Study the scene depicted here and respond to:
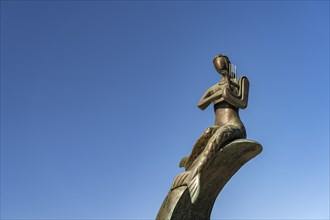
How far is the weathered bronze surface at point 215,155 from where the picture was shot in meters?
8.46

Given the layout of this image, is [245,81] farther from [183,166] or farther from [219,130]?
[183,166]

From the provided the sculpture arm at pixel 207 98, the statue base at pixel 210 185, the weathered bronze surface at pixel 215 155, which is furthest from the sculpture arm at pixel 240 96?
the statue base at pixel 210 185

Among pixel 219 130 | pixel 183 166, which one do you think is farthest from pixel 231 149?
pixel 183 166

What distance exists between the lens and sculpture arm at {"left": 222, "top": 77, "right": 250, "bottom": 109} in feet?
31.0

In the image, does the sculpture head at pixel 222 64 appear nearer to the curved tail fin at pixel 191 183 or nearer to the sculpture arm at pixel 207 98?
the sculpture arm at pixel 207 98

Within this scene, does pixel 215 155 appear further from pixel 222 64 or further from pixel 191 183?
pixel 222 64

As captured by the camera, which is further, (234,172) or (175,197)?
(234,172)

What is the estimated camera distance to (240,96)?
9.84 m

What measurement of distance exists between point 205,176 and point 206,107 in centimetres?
188

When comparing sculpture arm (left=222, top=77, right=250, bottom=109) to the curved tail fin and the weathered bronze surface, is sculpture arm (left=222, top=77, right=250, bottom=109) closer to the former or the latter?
the weathered bronze surface

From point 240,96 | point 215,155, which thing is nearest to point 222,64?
point 240,96

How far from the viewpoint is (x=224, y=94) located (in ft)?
30.9

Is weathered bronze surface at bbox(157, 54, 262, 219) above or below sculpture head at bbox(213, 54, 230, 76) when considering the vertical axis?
below

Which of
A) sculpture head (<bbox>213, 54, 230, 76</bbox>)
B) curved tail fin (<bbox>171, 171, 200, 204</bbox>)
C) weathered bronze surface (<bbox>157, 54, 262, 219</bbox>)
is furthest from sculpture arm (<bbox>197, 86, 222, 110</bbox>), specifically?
curved tail fin (<bbox>171, 171, 200, 204</bbox>)
